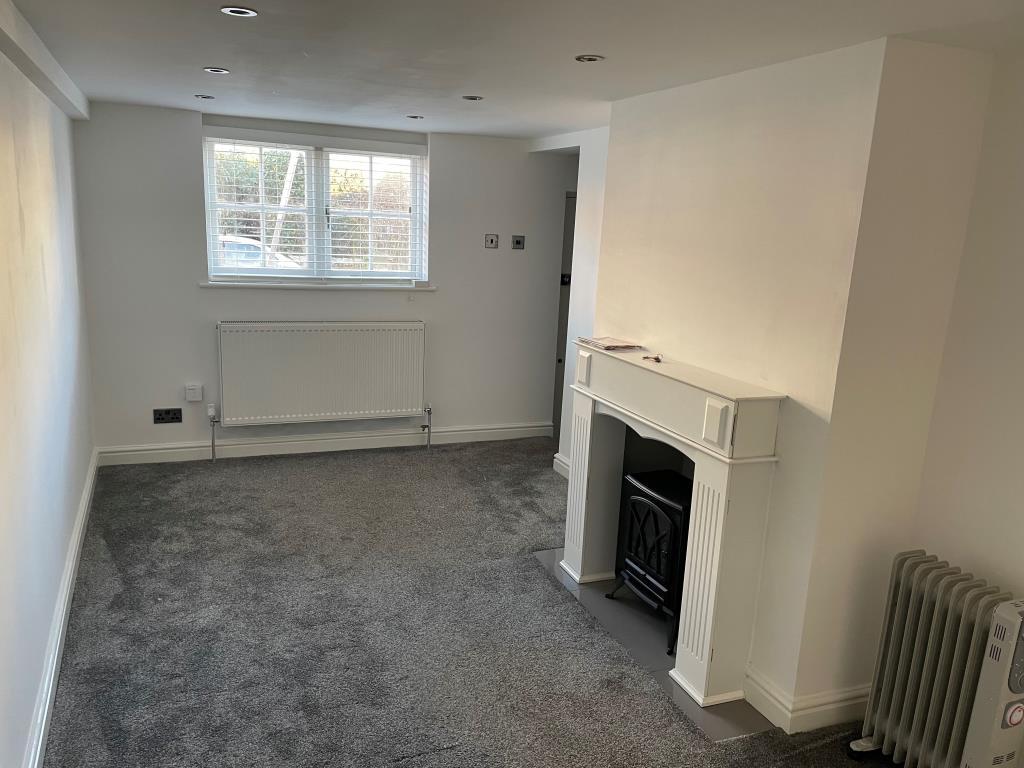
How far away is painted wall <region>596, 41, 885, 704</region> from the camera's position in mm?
2311

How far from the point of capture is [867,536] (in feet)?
8.30

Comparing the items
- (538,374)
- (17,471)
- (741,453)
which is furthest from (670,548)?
(538,374)

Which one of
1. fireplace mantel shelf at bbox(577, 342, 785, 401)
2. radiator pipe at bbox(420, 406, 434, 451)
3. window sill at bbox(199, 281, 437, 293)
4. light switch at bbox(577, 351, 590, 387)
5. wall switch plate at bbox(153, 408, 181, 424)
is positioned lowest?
radiator pipe at bbox(420, 406, 434, 451)

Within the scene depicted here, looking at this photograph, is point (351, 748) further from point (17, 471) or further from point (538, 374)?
point (538, 374)

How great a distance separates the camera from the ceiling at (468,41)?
77.8 inches

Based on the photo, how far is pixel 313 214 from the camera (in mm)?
5172

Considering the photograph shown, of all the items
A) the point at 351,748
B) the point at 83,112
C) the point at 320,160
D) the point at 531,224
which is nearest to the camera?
the point at 351,748

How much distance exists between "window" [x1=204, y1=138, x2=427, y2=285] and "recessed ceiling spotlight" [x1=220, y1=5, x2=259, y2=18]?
287cm

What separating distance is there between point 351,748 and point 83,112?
365 centimetres

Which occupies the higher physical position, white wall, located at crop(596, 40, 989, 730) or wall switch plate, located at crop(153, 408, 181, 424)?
white wall, located at crop(596, 40, 989, 730)

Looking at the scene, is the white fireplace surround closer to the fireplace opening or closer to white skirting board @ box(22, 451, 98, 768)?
the fireplace opening

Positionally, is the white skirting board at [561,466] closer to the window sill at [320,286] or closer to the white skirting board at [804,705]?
the window sill at [320,286]

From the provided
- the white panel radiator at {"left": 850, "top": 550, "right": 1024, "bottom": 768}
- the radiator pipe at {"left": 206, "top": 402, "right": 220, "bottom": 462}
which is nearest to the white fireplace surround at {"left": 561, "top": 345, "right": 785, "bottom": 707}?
the white panel radiator at {"left": 850, "top": 550, "right": 1024, "bottom": 768}

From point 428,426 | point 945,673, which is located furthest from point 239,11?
point 428,426
